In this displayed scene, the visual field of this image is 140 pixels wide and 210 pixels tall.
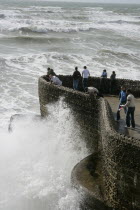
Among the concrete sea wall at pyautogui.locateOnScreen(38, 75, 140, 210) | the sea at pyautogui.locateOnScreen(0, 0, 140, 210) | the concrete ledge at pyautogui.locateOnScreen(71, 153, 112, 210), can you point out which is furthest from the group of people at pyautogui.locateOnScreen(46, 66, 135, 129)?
the concrete ledge at pyautogui.locateOnScreen(71, 153, 112, 210)

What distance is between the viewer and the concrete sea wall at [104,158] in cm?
822

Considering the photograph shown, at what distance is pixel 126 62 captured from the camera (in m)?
32.0

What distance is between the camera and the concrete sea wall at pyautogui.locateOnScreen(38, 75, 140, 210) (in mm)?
8219

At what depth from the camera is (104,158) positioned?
940 cm

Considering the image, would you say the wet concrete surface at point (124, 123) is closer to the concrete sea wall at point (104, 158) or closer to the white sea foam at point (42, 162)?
the concrete sea wall at point (104, 158)

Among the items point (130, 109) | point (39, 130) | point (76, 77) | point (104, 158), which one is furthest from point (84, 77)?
point (104, 158)

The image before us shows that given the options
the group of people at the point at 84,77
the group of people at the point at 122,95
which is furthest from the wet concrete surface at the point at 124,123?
the group of people at the point at 84,77

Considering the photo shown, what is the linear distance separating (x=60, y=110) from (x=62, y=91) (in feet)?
2.25

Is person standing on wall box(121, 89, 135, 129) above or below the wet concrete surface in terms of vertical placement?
above

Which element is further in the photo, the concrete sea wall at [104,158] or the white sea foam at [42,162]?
the white sea foam at [42,162]

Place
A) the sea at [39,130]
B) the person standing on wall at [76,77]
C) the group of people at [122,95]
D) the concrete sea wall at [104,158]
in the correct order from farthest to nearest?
the person standing on wall at [76,77], the sea at [39,130], the group of people at [122,95], the concrete sea wall at [104,158]

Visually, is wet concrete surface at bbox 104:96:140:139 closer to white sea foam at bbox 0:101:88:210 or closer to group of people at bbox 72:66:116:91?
group of people at bbox 72:66:116:91

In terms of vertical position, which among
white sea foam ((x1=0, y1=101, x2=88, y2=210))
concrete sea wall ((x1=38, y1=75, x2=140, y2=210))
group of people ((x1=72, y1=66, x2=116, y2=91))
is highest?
group of people ((x1=72, y1=66, x2=116, y2=91))

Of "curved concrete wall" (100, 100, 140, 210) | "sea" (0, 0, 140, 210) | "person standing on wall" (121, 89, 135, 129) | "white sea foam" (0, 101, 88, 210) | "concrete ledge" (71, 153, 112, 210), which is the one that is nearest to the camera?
"curved concrete wall" (100, 100, 140, 210)
